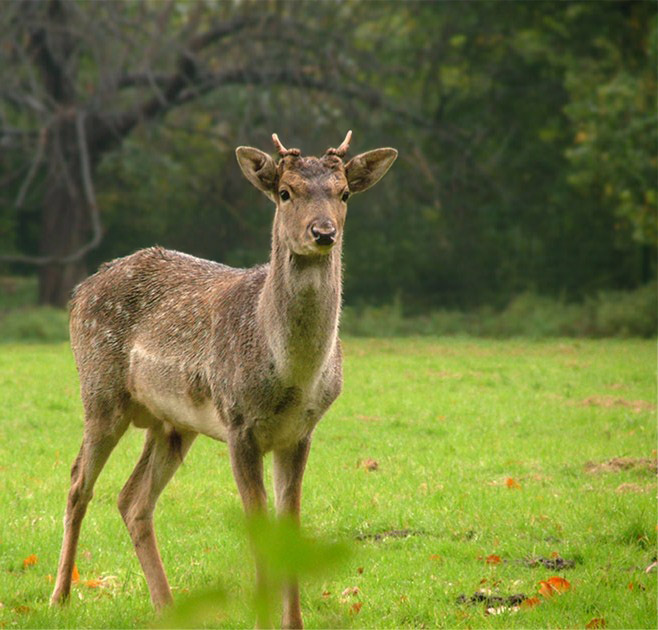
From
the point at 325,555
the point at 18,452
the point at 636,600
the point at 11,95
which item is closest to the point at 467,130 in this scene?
the point at 11,95

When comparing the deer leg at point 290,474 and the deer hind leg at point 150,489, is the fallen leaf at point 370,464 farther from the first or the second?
the deer leg at point 290,474

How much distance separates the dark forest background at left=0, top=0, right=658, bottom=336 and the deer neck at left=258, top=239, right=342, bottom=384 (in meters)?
17.0

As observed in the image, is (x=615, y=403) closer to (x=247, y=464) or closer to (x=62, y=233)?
(x=247, y=464)

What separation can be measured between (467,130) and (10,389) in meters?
14.8

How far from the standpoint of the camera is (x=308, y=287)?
5172mm

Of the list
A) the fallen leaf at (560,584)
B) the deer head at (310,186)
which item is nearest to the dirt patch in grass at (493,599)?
the fallen leaf at (560,584)

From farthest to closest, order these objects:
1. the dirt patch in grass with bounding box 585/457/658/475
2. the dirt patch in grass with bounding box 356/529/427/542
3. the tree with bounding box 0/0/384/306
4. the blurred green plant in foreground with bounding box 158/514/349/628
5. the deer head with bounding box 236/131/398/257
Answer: the tree with bounding box 0/0/384/306 < the dirt patch in grass with bounding box 585/457/658/475 < the dirt patch in grass with bounding box 356/529/427/542 < the deer head with bounding box 236/131/398/257 < the blurred green plant in foreground with bounding box 158/514/349/628

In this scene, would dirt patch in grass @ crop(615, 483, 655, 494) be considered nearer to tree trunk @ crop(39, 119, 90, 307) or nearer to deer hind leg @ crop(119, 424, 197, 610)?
deer hind leg @ crop(119, 424, 197, 610)

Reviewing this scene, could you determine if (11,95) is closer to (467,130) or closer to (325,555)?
(467,130)

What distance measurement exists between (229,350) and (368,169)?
3.59 ft

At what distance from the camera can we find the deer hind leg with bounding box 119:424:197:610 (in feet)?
20.0

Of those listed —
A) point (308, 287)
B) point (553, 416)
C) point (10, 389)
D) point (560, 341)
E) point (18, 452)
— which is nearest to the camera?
point (308, 287)

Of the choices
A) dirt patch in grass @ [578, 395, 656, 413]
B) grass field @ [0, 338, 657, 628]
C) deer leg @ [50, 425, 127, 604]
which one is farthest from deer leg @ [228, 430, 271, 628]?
dirt patch in grass @ [578, 395, 656, 413]

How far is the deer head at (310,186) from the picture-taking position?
481 cm
